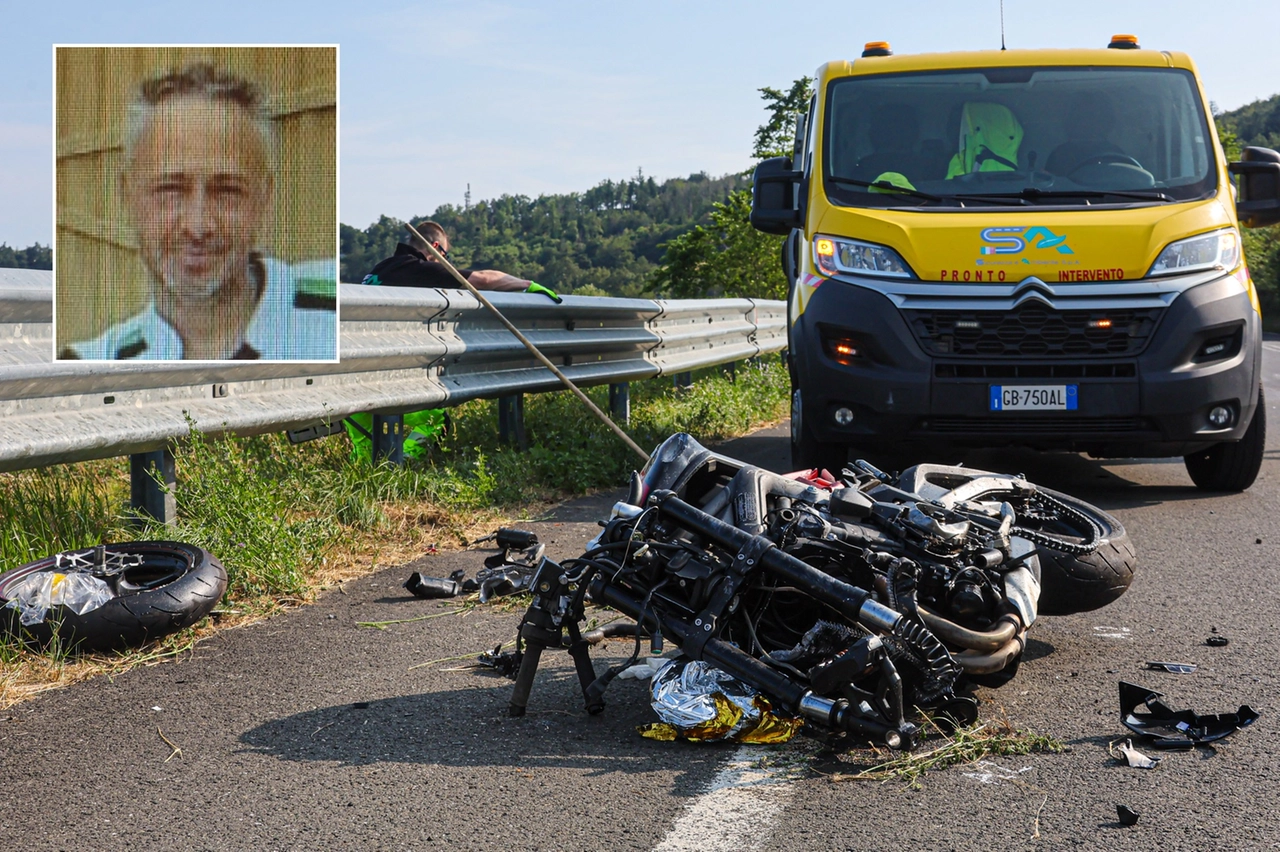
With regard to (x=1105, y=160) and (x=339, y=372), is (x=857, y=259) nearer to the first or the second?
(x=1105, y=160)

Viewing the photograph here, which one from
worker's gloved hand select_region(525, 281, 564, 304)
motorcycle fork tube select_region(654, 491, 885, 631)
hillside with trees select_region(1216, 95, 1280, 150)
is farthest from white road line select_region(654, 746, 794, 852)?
hillside with trees select_region(1216, 95, 1280, 150)

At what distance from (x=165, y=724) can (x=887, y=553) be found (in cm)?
199

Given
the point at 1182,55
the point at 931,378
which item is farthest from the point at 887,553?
the point at 1182,55

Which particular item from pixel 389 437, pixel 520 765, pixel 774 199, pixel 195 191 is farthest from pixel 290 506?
pixel 774 199

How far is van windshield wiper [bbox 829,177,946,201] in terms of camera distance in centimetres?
712

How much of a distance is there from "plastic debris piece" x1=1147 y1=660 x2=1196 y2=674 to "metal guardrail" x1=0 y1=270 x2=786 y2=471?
11.6 feet

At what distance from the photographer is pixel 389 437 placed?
6727 millimetres

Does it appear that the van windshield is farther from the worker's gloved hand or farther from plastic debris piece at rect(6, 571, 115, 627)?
plastic debris piece at rect(6, 571, 115, 627)

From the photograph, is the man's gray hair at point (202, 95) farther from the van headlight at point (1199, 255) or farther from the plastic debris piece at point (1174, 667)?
the van headlight at point (1199, 255)

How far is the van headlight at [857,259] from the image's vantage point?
22.4ft

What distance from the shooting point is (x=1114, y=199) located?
701cm

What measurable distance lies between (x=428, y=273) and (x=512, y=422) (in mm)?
1289

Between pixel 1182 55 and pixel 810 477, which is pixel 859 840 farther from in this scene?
pixel 1182 55

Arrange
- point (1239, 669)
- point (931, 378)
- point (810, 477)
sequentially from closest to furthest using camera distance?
point (1239, 669) → point (810, 477) → point (931, 378)
